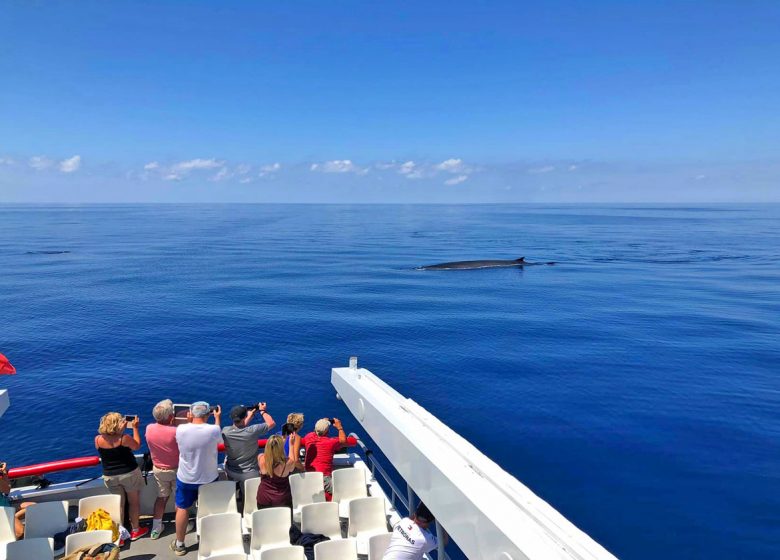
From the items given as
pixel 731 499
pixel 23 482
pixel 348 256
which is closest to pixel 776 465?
pixel 731 499

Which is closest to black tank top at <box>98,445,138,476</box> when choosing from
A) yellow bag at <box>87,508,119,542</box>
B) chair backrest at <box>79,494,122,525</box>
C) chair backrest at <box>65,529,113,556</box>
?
chair backrest at <box>79,494,122,525</box>

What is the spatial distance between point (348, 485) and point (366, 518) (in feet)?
3.59

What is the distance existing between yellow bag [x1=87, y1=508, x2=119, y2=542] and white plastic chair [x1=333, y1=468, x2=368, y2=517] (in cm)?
343

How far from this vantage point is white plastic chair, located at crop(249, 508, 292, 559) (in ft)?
25.7

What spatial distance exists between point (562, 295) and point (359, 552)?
45918 mm

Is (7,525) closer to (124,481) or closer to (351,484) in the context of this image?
(124,481)

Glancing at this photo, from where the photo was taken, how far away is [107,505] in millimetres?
8328

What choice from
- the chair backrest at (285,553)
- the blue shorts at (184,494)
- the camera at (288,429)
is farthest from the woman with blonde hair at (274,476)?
the chair backrest at (285,553)

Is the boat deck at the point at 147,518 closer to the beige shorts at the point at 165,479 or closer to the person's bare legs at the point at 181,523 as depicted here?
the person's bare legs at the point at 181,523

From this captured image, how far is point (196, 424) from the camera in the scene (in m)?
8.41

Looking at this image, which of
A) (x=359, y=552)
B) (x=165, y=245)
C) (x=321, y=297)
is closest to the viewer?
(x=359, y=552)

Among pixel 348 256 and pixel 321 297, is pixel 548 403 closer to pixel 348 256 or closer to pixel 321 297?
pixel 321 297

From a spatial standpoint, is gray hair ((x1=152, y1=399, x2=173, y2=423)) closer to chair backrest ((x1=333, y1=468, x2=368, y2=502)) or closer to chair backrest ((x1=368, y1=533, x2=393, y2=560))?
chair backrest ((x1=333, y1=468, x2=368, y2=502))

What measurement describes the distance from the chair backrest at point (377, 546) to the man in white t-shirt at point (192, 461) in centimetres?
281
